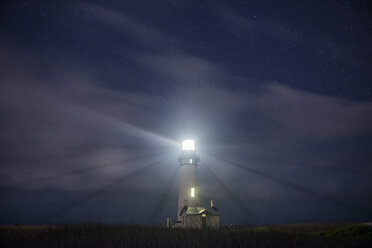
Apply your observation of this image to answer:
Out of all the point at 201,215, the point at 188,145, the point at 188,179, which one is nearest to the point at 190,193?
the point at 188,179

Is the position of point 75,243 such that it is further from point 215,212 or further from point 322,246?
point 215,212

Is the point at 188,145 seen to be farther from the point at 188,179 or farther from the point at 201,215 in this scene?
the point at 201,215

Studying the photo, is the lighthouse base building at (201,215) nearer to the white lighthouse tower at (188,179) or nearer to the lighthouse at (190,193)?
the lighthouse at (190,193)

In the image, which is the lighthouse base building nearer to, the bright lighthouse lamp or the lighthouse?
the lighthouse

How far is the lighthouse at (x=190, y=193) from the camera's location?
1476 inches

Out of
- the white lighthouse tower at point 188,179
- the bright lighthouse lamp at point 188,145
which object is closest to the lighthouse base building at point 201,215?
the white lighthouse tower at point 188,179

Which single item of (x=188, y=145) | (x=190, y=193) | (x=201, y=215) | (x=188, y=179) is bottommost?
(x=201, y=215)

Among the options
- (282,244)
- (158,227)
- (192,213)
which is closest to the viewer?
(282,244)

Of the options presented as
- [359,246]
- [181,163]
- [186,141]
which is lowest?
[359,246]

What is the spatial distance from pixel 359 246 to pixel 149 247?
8929mm

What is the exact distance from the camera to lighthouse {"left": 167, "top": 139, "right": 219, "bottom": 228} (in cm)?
3750

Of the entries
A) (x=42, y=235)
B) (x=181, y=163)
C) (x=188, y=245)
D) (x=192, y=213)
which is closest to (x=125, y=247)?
(x=188, y=245)

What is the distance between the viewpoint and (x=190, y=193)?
38.3 m

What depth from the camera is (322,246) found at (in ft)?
32.1
